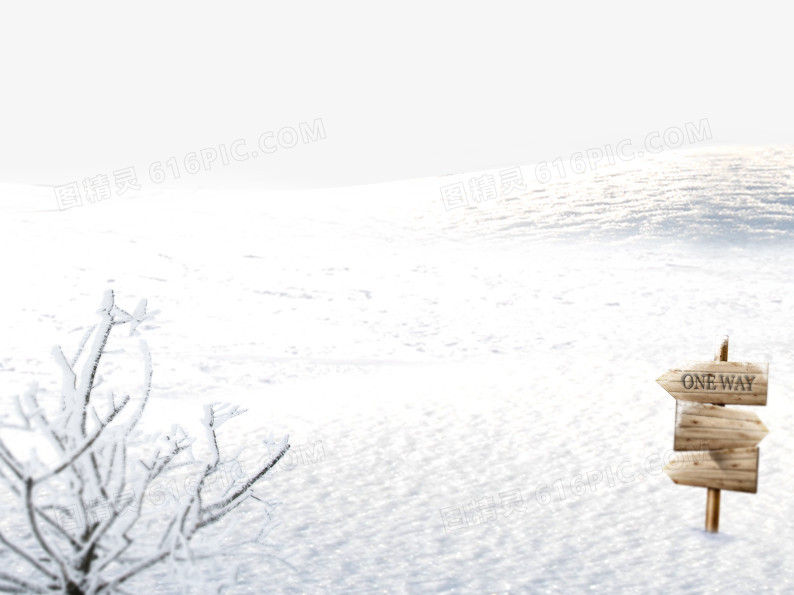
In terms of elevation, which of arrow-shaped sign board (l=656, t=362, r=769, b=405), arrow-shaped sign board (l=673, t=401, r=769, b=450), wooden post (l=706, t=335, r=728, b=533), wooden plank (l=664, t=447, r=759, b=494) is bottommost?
wooden post (l=706, t=335, r=728, b=533)

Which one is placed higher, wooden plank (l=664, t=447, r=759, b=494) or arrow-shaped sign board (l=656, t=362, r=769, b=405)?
arrow-shaped sign board (l=656, t=362, r=769, b=405)

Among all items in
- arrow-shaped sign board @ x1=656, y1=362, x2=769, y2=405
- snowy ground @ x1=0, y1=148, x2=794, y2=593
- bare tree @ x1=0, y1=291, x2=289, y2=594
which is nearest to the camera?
bare tree @ x1=0, y1=291, x2=289, y2=594

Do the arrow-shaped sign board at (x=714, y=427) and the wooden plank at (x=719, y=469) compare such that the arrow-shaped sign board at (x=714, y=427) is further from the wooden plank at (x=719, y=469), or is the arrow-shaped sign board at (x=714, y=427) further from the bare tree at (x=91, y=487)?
the bare tree at (x=91, y=487)

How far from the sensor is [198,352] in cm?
1005

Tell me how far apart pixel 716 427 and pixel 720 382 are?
0.31 m

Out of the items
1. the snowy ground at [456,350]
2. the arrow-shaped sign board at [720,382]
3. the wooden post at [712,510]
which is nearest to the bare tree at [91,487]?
the snowy ground at [456,350]

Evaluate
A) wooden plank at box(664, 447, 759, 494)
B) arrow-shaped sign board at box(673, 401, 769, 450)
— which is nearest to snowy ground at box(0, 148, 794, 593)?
wooden plank at box(664, 447, 759, 494)

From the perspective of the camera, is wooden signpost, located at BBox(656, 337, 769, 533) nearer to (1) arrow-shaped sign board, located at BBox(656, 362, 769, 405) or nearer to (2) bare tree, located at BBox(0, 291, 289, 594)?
(1) arrow-shaped sign board, located at BBox(656, 362, 769, 405)

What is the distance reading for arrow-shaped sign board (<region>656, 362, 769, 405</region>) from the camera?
5531 millimetres

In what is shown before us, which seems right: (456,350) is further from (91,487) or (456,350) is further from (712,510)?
(91,487)

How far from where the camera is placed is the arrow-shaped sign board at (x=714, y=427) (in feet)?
18.2

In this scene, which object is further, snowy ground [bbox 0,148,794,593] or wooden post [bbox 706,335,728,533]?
wooden post [bbox 706,335,728,533]

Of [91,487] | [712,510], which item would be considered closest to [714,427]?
[712,510]

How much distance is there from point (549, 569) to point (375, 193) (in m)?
17.5
